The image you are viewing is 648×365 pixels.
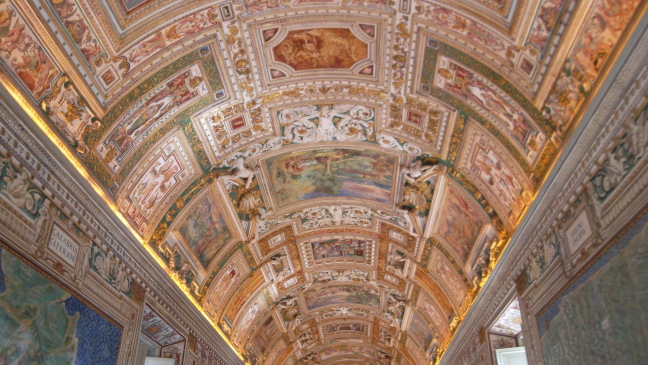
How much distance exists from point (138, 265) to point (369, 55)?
23.0ft

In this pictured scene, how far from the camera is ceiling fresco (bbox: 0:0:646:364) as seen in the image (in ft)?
29.1

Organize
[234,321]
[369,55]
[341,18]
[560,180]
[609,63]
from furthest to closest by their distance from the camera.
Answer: [234,321], [369,55], [341,18], [560,180], [609,63]

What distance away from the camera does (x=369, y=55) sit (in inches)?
465

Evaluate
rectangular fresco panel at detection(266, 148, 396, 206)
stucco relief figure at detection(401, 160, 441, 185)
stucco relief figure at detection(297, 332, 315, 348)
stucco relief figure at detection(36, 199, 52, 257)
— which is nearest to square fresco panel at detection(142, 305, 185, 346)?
stucco relief figure at detection(36, 199, 52, 257)

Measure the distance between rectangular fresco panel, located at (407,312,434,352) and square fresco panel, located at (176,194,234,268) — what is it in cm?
1012

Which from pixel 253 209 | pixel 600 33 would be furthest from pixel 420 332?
pixel 600 33

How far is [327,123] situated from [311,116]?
520 mm

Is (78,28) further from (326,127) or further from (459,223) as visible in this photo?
(459,223)

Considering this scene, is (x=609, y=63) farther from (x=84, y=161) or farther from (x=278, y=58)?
(x=84, y=161)

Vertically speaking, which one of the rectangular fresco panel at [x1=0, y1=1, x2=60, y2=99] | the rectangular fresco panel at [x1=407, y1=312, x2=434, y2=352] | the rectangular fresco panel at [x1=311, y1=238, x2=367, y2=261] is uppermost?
the rectangular fresco panel at [x1=311, y1=238, x2=367, y2=261]

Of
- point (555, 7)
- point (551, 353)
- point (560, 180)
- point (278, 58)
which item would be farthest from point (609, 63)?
point (278, 58)

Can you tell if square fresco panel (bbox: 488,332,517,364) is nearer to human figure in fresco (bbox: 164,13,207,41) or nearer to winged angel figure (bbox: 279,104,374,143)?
winged angel figure (bbox: 279,104,374,143)

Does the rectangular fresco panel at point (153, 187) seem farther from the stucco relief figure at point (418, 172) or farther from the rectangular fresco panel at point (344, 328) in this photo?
the rectangular fresco panel at point (344, 328)

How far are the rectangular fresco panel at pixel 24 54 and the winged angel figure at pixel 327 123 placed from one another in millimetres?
6114
